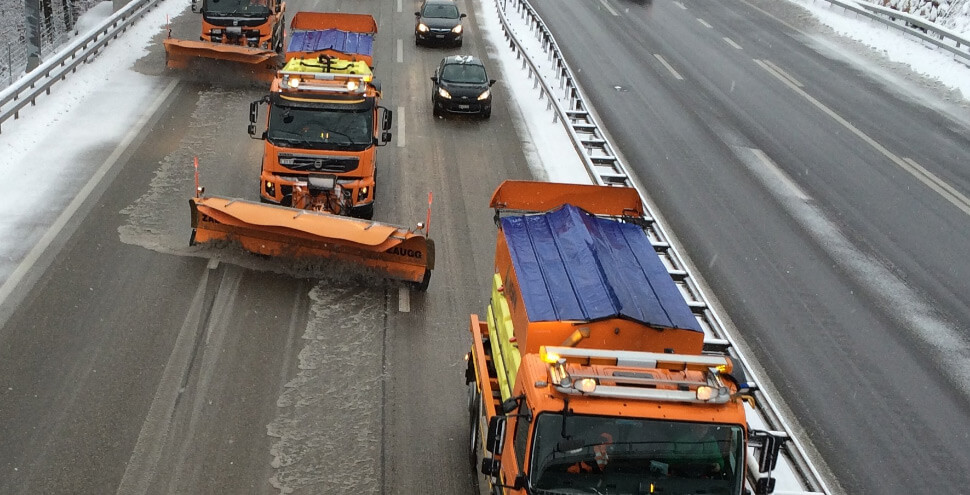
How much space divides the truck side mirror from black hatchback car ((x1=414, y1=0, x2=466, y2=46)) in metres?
24.8

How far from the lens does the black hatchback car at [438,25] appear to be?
3120cm

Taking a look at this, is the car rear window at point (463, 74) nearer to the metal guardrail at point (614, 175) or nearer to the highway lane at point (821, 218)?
the metal guardrail at point (614, 175)

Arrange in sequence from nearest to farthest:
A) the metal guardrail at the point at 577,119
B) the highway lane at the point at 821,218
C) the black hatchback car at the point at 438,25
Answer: the highway lane at the point at 821,218
the metal guardrail at the point at 577,119
the black hatchback car at the point at 438,25

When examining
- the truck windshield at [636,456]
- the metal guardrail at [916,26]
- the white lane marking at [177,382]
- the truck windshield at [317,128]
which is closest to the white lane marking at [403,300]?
the white lane marking at [177,382]

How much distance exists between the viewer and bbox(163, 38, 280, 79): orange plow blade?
952 inches

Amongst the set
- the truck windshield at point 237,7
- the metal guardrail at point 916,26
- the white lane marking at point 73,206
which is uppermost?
the metal guardrail at point 916,26

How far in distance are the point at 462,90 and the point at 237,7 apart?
24.6ft

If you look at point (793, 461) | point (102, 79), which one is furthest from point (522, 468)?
point (102, 79)

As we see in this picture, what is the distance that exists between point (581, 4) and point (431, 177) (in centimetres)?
2236

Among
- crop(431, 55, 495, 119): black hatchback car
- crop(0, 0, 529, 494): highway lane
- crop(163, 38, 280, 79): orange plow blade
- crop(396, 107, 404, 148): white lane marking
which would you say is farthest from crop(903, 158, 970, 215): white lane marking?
crop(163, 38, 280, 79): orange plow blade

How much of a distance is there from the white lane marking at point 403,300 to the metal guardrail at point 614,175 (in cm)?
371

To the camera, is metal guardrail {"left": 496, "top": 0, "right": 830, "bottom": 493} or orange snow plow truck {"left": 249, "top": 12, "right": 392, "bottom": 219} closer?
metal guardrail {"left": 496, "top": 0, "right": 830, "bottom": 493}

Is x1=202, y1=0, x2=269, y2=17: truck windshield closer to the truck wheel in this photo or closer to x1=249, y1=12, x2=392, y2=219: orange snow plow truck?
x1=249, y1=12, x2=392, y2=219: orange snow plow truck

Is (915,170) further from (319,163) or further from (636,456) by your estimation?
(636,456)
